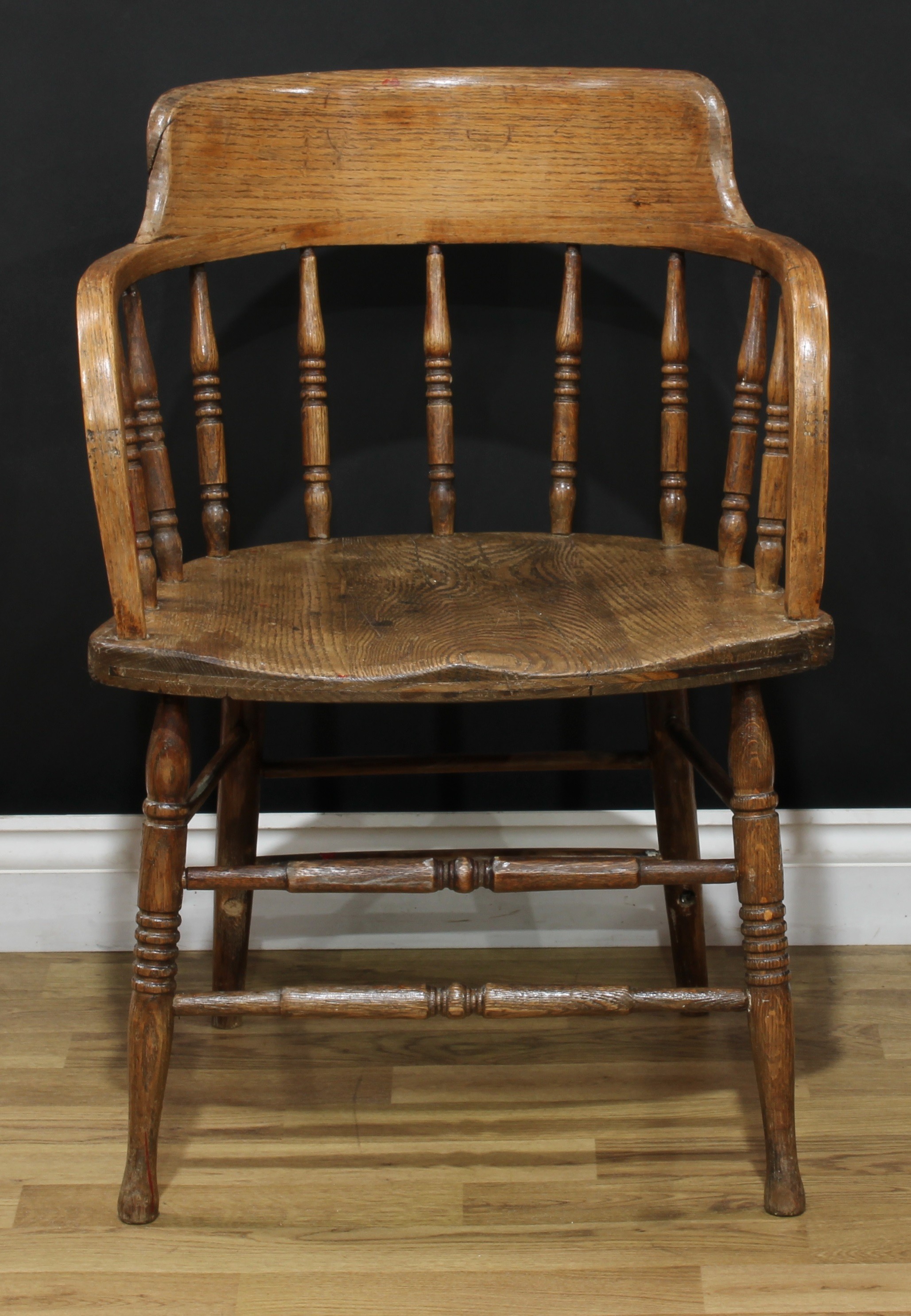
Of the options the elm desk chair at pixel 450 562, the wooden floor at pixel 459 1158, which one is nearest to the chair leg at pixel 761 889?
the elm desk chair at pixel 450 562

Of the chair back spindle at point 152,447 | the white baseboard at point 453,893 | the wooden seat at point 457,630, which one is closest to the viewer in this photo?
the wooden seat at point 457,630

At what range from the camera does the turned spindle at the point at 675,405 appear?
1.13 metres

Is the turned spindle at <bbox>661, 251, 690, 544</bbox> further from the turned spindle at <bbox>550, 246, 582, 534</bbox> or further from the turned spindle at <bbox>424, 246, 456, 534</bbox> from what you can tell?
the turned spindle at <bbox>424, 246, 456, 534</bbox>

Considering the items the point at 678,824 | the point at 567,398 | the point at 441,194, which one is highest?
the point at 441,194

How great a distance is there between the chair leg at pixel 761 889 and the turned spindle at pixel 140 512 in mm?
439

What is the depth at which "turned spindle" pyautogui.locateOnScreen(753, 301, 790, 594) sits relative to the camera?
37.8 inches

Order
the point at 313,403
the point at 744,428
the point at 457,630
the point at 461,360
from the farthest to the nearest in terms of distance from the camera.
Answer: the point at 461,360
the point at 313,403
the point at 744,428
the point at 457,630

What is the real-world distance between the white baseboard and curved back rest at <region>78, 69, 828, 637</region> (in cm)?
37

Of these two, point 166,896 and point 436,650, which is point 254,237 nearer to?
point 436,650

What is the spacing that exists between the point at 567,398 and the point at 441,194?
8.3 inches

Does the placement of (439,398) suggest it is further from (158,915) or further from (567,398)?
(158,915)

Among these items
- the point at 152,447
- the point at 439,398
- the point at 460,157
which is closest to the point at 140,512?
the point at 152,447

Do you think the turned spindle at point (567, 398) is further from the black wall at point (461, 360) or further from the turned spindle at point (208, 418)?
the turned spindle at point (208, 418)

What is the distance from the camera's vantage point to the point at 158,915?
96 cm
